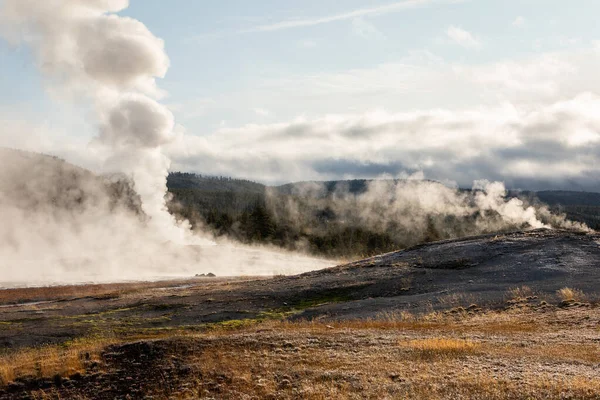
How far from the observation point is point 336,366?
→ 18094mm

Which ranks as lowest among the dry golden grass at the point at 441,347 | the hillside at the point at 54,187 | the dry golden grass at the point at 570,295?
the dry golden grass at the point at 570,295

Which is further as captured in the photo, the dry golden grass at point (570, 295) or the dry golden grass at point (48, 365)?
the dry golden grass at point (570, 295)

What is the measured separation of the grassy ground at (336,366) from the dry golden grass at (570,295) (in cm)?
572

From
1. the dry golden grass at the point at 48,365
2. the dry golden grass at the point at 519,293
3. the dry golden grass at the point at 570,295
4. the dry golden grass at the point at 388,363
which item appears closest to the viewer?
the dry golden grass at the point at 388,363

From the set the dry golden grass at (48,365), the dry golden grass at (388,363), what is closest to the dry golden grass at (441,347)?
the dry golden grass at (388,363)

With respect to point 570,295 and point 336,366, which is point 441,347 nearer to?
point 336,366

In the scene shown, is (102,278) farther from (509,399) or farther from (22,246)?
(509,399)

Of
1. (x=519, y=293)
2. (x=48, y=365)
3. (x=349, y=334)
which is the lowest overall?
(x=519, y=293)

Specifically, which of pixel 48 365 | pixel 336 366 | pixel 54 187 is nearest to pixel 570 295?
pixel 336 366

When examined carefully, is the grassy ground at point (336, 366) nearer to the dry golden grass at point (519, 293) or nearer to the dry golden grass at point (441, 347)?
the dry golden grass at point (441, 347)

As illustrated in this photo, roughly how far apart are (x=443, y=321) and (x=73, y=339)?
21.0 meters

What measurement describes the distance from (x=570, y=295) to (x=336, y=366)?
65.6 feet

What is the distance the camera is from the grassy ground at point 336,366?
15.1 m

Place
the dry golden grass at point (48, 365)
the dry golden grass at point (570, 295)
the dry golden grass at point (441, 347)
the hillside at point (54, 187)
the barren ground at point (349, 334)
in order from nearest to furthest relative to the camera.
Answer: the barren ground at point (349, 334), the dry golden grass at point (441, 347), the dry golden grass at point (48, 365), the dry golden grass at point (570, 295), the hillside at point (54, 187)
